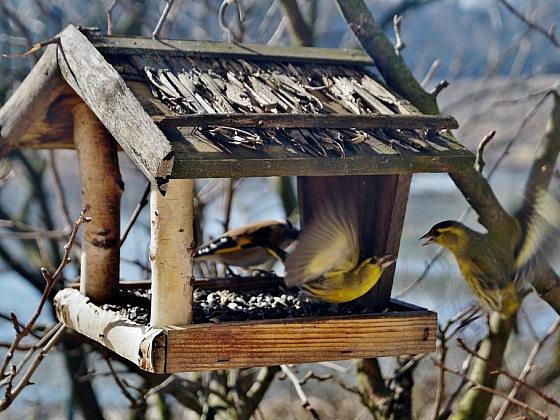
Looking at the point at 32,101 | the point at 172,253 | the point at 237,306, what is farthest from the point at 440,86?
the point at 32,101

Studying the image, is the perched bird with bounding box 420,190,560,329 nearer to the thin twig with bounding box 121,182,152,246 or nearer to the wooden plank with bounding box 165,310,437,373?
the wooden plank with bounding box 165,310,437,373

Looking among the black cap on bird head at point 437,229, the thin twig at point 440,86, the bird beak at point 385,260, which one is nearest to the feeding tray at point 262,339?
the bird beak at point 385,260

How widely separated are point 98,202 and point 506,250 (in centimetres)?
146

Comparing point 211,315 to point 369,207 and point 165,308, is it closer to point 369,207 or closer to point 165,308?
point 165,308

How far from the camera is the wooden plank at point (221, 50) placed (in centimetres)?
256

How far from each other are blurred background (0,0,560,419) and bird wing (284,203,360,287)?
812 millimetres

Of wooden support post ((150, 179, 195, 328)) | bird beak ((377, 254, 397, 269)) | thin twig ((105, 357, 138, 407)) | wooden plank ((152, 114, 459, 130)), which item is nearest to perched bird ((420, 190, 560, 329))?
bird beak ((377, 254, 397, 269))

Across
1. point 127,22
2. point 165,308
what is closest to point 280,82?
point 165,308

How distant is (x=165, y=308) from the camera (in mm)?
2305

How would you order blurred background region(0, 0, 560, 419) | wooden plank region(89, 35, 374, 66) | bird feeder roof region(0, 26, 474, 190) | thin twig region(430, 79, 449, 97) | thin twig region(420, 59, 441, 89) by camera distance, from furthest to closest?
1. blurred background region(0, 0, 560, 419)
2. thin twig region(420, 59, 441, 89)
3. thin twig region(430, 79, 449, 97)
4. wooden plank region(89, 35, 374, 66)
5. bird feeder roof region(0, 26, 474, 190)

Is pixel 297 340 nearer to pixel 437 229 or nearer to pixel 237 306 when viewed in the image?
pixel 237 306

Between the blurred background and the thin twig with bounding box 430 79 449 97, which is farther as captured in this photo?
the blurred background

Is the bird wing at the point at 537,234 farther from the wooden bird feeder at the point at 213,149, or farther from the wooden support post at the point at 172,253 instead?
the wooden support post at the point at 172,253

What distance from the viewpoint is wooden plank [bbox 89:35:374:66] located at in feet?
8.41
